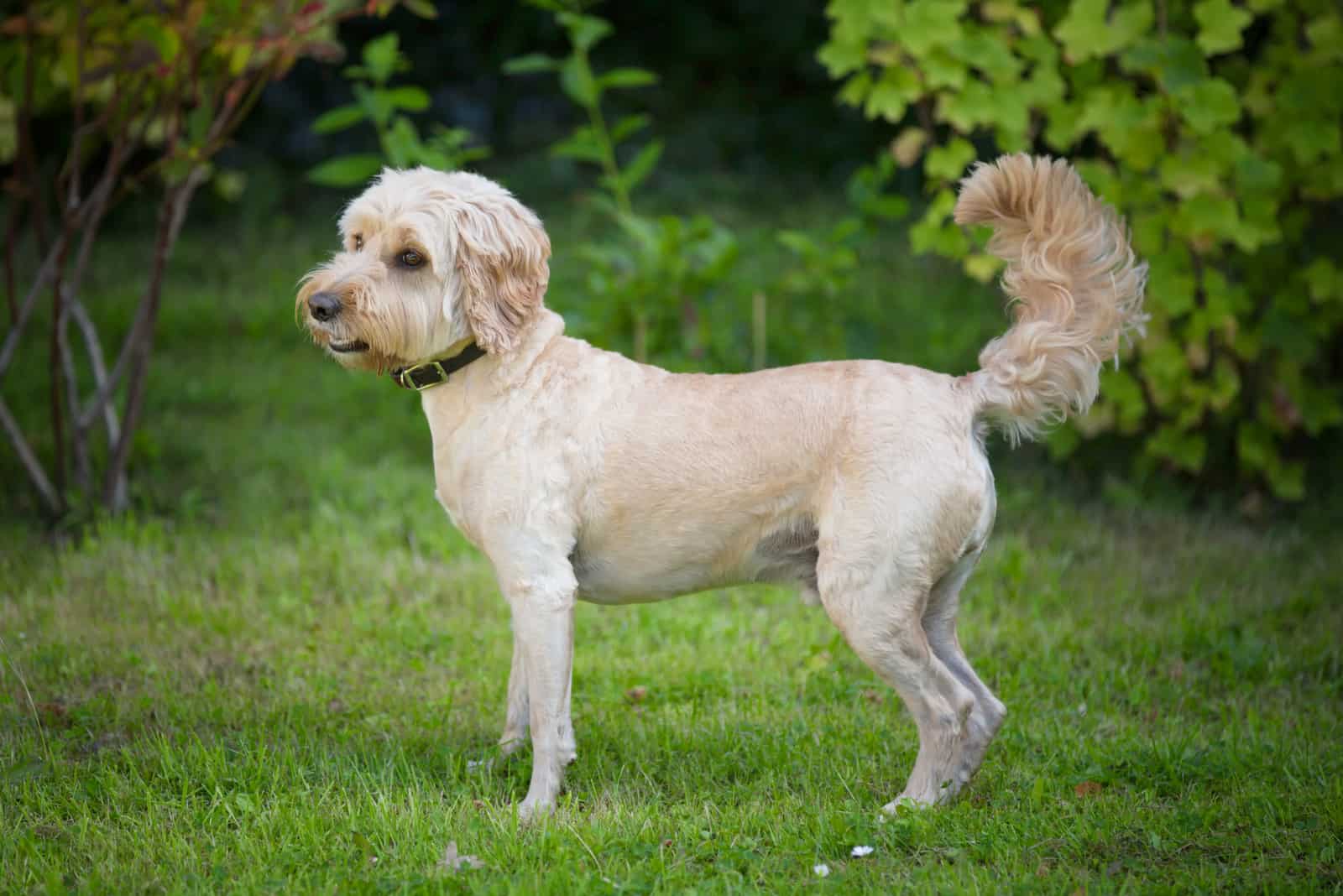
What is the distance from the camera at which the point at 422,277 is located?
390 centimetres

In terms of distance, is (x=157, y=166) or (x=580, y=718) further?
(x=157, y=166)

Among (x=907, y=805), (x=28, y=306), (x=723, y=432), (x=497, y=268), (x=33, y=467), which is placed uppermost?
(x=497, y=268)

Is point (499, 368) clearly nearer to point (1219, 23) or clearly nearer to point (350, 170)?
point (350, 170)

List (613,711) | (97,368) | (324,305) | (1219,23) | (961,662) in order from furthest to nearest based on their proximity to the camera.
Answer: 1. (97,368)
2. (1219,23)
3. (613,711)
4. (961,662)
5. (324,305)

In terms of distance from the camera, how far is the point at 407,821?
3.73 m

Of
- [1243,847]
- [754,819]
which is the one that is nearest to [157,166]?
[754,819]

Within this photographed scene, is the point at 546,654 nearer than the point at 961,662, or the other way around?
the point at 546,654

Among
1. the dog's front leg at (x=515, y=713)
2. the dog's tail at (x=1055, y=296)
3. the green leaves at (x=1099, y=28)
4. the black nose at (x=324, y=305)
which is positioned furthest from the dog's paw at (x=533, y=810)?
the green leaves at (x=1099, y=28)

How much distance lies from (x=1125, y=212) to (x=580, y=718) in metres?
4.04

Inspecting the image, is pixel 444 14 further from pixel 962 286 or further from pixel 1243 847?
pixel 1243 847

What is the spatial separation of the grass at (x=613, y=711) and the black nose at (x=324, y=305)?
55.5 inches

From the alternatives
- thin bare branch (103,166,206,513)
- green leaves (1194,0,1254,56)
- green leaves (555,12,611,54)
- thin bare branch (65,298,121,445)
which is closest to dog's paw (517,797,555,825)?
thin bare branch (103,166,206,513)

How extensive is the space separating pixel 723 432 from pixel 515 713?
48.5 inches

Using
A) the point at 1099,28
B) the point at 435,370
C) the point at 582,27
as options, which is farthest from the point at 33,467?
the point at 1099,28
